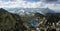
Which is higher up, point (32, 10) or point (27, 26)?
point (32, 10)

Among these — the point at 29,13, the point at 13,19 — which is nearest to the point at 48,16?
the point at 29,13

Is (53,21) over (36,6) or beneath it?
beneath

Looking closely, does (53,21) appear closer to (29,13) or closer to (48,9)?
(48,9)

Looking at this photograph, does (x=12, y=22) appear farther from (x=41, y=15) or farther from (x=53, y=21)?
(x=53, y=21)

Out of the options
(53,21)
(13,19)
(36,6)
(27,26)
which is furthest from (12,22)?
(53,21)
